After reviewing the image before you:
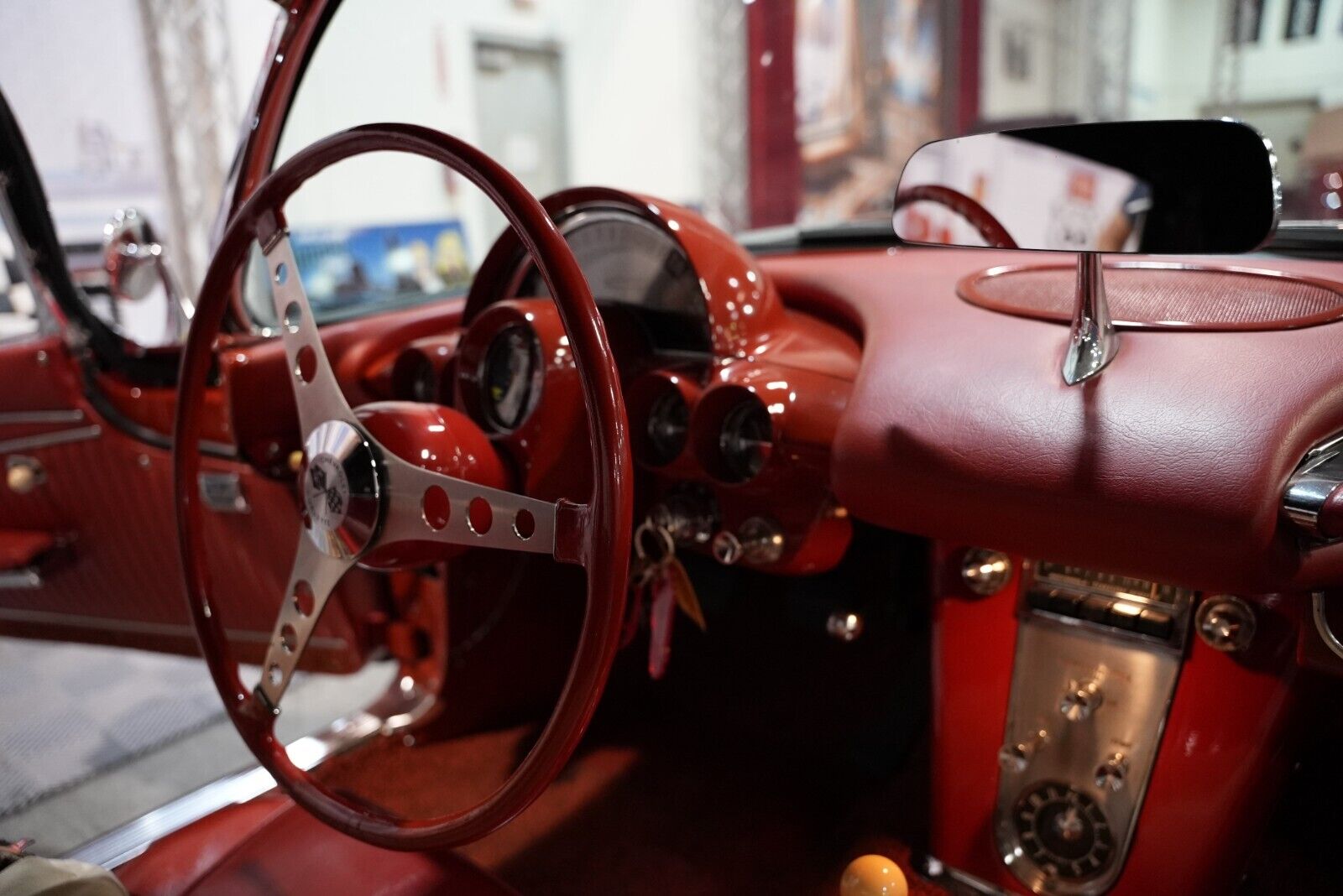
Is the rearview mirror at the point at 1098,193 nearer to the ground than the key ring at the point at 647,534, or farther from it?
farther from it

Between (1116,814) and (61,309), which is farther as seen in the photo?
(61,309)

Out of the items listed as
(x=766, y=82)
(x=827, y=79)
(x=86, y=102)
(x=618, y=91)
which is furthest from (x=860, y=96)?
(x=86, y=102)

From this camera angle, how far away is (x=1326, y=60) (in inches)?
166

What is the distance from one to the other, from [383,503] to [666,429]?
Result: 0.35 meters

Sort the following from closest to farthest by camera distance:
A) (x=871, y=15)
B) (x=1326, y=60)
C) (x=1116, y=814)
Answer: (x=1116, y=814) → (x=1326, y=60) → (x=871, y=15)

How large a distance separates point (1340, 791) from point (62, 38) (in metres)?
4.61

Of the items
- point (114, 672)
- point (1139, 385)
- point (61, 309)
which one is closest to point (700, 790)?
point (1139, 385)

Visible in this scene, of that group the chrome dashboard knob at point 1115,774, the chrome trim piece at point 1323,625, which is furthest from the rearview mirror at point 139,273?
the chrome trim piece at point 1323,625

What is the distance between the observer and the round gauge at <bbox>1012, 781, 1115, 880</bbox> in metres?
1.01

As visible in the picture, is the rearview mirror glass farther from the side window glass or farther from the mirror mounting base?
the side window glass

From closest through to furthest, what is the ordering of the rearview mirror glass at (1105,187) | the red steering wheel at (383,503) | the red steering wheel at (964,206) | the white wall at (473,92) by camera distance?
the rearview mirror glass at (1105,187) → the red steering wheel at (383,503) → the red steering wheel at (964,206) → the white wall at (473,92)

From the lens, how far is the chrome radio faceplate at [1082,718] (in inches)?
37.8

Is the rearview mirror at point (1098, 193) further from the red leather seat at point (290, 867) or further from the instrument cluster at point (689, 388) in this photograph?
the red leather seat at point (290, 867)

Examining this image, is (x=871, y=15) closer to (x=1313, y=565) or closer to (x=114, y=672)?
(x=114, y=672)
